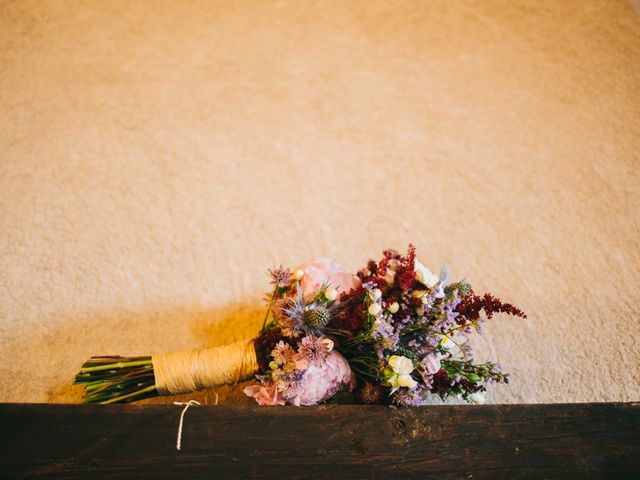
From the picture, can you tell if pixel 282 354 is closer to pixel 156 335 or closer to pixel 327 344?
pixel 327 344

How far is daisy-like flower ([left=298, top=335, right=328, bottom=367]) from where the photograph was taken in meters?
0.97

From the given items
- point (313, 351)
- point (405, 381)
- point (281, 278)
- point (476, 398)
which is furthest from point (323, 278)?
point (476, 398)

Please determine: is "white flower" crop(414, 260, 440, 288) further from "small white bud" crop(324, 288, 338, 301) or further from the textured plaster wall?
the textured plaster wall

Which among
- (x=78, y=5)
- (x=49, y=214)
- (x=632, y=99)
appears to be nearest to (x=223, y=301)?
(x=49, y=214)

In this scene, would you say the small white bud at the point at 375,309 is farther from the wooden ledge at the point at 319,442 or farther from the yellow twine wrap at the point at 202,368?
the yellow twine wrap at the point at 202,368

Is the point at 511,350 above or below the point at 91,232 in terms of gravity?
below

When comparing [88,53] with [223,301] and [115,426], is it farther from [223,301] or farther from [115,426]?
[115,426]

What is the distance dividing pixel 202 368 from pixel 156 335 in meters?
0.27

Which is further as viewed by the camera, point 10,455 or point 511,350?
point 511,350

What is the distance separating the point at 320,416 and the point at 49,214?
1.10 metres

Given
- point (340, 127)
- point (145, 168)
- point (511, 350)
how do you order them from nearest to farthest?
point (511, 350)
point (145, 168)
point (340, 127)

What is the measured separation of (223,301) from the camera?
143cm

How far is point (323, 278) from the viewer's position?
113 centimetres

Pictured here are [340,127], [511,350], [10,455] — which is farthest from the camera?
[340,127]
